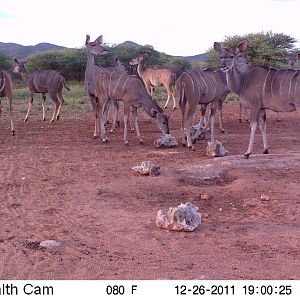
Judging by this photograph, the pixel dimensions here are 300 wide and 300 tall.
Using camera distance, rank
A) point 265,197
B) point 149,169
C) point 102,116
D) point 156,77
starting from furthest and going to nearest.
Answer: point 156,77, point 102,116, point 149,169, point 265,197

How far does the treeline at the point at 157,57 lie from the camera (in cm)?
2789

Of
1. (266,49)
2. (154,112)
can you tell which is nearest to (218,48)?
(154,112)

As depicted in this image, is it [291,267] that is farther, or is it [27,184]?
[27,184]

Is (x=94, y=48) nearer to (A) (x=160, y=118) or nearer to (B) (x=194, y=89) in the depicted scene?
(A) (x=160, y=118)

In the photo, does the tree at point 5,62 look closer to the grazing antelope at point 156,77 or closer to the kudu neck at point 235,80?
the grazing antelope at point 156,77

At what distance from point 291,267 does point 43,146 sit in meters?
7.24

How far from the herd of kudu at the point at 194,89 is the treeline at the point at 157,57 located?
492 inches

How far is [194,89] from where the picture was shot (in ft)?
35.2

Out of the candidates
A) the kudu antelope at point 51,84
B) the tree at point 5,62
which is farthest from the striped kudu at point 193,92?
the tree at point 5,62

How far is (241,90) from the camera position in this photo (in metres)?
9.55

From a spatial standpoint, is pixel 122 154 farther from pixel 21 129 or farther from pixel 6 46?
pixel 6 46

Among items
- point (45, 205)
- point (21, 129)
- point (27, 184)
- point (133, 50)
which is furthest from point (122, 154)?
point (133, 50)

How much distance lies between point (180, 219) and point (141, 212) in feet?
2.62

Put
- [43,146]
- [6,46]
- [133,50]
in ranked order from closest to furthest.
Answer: [43,146], [133,50], [6,46]
